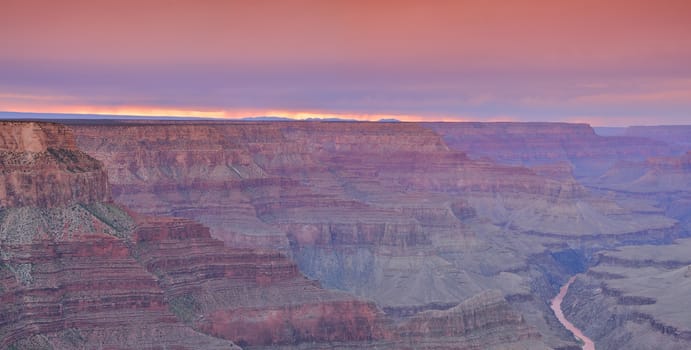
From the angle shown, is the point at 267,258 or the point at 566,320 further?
the point at 566,320

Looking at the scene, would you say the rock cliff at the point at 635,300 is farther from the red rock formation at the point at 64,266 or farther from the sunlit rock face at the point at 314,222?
the red rock formation at the point at 64,266

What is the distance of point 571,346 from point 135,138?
5450 centimetres

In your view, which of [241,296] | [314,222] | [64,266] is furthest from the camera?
[314,222]

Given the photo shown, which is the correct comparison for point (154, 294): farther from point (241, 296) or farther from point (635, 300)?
point (635, 300)

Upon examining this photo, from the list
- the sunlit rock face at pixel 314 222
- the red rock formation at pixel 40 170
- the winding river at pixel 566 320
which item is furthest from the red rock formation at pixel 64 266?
the winding river at pixel 566 320

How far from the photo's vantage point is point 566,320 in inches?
5797

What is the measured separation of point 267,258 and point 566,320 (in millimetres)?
53881

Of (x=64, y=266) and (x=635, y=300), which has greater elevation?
(x=64, y=266)

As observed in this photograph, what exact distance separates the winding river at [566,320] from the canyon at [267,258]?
0.94m

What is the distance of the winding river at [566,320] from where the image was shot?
436 feet

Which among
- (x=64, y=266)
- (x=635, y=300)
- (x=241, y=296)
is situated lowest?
(x=635, y=300)

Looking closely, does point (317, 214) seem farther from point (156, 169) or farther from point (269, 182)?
point (156, 169)

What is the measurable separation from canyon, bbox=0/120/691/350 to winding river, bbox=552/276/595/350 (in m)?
0.94

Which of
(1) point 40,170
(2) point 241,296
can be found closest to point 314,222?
(2) point 241,296
